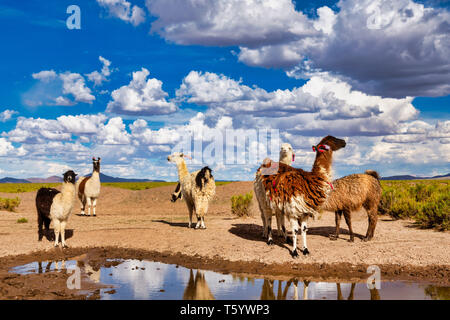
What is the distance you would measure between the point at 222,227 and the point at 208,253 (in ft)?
13.7

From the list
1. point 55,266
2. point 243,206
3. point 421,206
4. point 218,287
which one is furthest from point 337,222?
point 243,206

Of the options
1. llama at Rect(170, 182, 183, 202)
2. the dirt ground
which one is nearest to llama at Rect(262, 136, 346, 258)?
the dirt ground

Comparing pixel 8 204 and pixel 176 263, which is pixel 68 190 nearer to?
pixel 176 263

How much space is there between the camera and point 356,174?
1309cm

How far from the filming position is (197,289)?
859cm

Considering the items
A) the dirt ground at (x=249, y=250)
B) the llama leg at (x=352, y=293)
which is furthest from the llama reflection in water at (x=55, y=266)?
the llama leg at (x=352, y=293)

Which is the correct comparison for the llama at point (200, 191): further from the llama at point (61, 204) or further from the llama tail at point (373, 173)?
the llama tail at point (373, 173)

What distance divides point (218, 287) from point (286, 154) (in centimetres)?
522

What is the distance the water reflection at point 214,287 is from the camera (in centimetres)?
810

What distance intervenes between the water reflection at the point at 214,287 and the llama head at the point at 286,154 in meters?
4.23

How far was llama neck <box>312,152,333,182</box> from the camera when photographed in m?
11.1

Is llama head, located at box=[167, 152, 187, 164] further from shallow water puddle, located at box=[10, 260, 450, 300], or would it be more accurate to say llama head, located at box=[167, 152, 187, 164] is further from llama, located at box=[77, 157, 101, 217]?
llama, located at box=[77, 157, 101, 217]

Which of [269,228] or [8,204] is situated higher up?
[269,228]

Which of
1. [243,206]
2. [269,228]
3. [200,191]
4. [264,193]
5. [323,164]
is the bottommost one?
[243,206]
